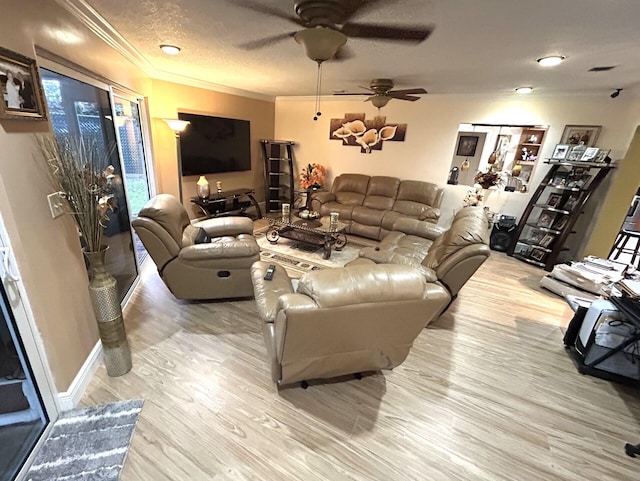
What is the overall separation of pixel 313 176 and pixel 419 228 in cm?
272

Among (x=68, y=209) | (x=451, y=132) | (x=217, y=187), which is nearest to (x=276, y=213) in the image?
(x=217, y=187)

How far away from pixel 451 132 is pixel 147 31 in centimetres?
445

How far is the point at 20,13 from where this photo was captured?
133 centimetres

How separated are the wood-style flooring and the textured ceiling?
2324 mm

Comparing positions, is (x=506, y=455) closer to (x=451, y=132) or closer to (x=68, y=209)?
(x=68, y=209)

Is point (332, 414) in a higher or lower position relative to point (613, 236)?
lower

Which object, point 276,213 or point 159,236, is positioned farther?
point 276,213

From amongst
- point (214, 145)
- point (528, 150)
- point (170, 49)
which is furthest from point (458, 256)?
point (214, 145)

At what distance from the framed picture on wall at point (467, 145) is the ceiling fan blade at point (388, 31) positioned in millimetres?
3150

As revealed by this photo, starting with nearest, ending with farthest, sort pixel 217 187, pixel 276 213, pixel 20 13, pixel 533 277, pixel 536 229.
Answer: pixel 20 13 < pixel 533 277 < pixel 536 229 < pixel 217 187 < pixel 276 213

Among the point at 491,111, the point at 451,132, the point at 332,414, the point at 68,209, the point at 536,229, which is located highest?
the point at 491,111

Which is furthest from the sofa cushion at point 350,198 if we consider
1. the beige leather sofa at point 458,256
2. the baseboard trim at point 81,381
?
the baseboard trim at point 81,381

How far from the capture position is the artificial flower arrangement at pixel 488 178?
4.55 m

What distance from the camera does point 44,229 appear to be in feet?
4.93
